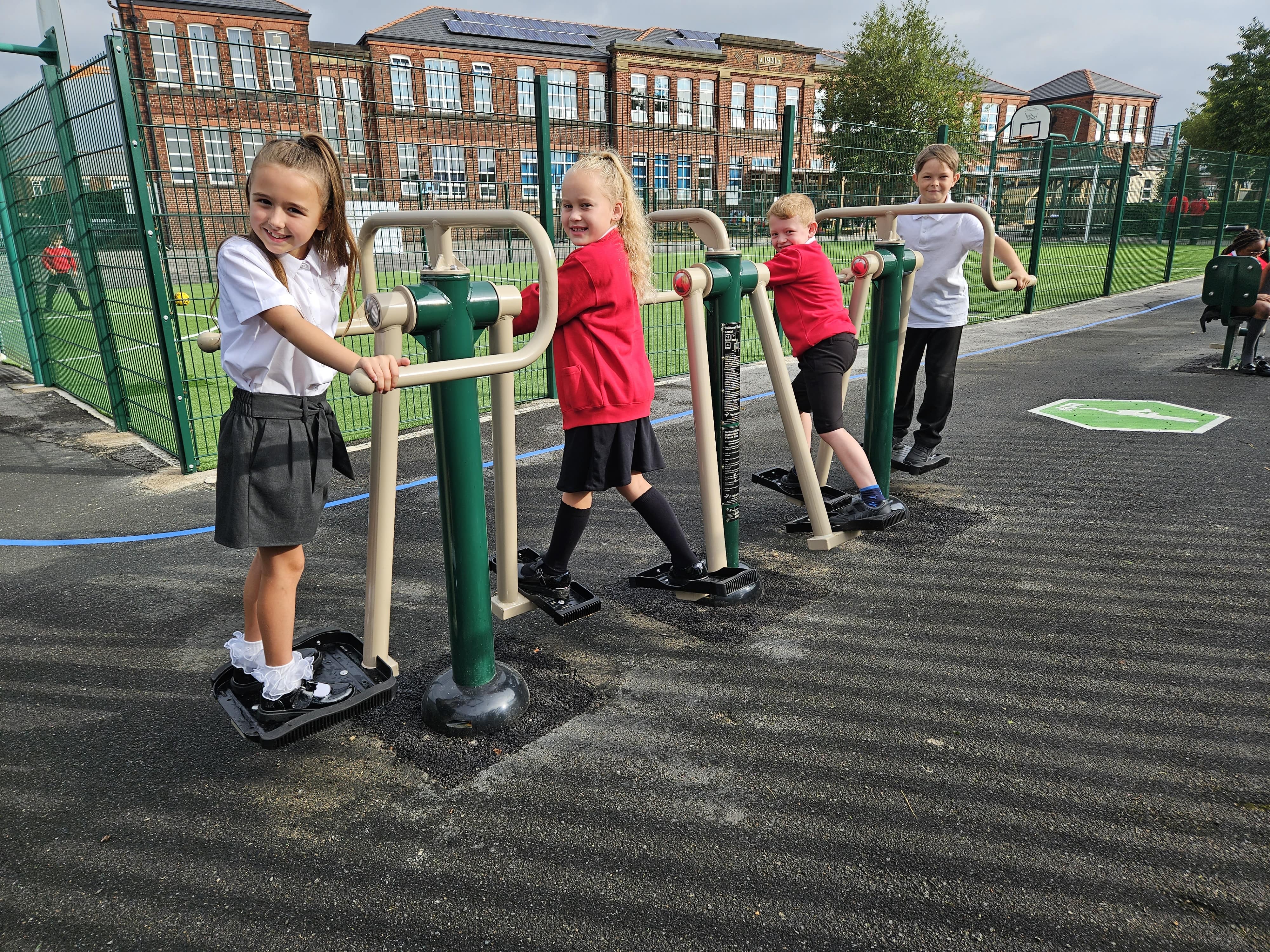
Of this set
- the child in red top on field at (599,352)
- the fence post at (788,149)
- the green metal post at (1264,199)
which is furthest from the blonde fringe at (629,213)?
the green metal post at (1264,199)

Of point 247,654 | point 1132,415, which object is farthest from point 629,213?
point 1132,415

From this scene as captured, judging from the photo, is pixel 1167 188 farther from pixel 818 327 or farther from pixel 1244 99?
pixel 1244 99

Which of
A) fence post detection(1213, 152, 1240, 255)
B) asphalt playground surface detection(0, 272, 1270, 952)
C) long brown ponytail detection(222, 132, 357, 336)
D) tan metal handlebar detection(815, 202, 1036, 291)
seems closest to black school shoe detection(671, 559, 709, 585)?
asphalt playground surface detection(0, 272, 1270, 952)

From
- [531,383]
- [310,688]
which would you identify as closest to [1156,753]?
[310,688]

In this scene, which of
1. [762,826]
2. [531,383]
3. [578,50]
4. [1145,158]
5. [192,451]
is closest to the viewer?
[762,826]

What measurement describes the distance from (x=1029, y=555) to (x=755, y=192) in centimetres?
503

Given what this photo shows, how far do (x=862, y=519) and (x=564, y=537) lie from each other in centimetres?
153

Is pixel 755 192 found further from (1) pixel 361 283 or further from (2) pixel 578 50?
(2) pixel 578 50

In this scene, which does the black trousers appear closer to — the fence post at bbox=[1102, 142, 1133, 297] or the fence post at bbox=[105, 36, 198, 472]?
the fence post at bbox=[105, 36, 198, 472]

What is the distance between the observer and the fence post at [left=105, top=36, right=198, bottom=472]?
4.04 meters

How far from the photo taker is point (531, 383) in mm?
7363

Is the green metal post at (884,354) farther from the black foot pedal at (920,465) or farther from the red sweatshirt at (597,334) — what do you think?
the red sweatshirt at (597,334)

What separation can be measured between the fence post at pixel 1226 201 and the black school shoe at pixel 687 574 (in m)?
16.3

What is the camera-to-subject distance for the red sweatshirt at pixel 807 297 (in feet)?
11.6
